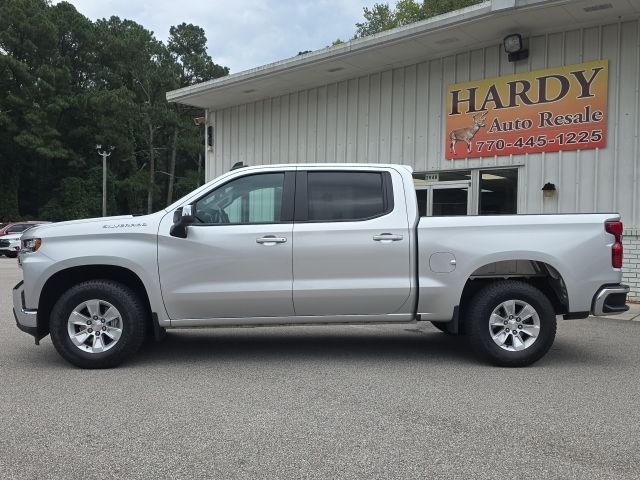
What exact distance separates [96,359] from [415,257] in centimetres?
323

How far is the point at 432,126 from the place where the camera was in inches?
521

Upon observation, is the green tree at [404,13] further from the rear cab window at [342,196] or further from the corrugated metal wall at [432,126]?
the rear cab window at [342,196]

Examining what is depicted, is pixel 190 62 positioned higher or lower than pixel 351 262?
higher

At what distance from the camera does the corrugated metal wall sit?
10.8 meters

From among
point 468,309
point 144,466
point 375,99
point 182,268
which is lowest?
point 144,466

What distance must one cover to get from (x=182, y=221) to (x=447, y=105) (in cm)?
872

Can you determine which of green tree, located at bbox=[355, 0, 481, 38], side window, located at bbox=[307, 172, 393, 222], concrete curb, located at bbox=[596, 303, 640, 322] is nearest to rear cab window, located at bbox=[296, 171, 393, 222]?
side window, located at bbox=[307, 172, 393, 222]

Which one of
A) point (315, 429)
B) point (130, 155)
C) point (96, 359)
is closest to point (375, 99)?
point (96, 359)

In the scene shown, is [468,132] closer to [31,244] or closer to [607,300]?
[607,300]

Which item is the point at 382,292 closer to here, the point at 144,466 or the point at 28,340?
the point at 144,466

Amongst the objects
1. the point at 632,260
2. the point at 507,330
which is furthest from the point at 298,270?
the point at 632,260

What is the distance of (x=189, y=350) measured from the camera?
6742 mm

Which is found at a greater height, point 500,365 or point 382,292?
point 382,292

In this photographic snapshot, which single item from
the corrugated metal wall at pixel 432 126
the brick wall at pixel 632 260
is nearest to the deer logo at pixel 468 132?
the corrugated metal wall at pixel 432 126
